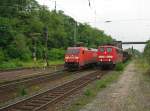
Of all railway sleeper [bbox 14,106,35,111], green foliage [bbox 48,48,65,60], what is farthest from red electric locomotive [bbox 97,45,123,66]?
green foliage [bbox 48,48,65,60]

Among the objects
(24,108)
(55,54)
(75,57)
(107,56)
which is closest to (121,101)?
(24,108)

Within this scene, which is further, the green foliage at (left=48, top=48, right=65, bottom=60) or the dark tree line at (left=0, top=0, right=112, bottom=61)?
the green foliage at (left=48, top=48, right=65, bottom=60)

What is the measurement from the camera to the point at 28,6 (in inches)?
3403

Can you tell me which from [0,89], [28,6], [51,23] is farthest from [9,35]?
[0,89]

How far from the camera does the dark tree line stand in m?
63.3

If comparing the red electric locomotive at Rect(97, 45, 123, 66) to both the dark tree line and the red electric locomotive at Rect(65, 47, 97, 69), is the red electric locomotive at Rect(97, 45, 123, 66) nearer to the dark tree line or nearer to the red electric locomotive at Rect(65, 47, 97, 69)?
the red electric locomotive at Rect(65, 47, 97, 69)

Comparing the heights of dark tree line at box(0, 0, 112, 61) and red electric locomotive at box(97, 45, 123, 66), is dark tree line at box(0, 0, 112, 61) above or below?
above

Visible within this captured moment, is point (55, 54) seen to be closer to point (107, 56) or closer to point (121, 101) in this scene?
point (107, 56)

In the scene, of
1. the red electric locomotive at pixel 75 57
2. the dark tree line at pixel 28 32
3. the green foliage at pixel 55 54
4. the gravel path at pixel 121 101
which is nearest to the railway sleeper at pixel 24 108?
the gravel path at pixel 121 101

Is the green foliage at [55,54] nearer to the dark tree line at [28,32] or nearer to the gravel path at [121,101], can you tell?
the dark tree line at [28,32]

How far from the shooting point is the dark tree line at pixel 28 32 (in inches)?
2494

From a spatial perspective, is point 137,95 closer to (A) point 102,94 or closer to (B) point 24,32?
(A) point 102,94

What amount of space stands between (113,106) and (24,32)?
203 ft

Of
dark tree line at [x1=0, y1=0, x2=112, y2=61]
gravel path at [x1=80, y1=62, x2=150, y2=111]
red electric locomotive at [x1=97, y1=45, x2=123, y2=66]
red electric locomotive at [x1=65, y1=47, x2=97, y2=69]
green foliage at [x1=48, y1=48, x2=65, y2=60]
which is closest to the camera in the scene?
gravel path at [x1=80, y1=62, x2=150, y2=111]
